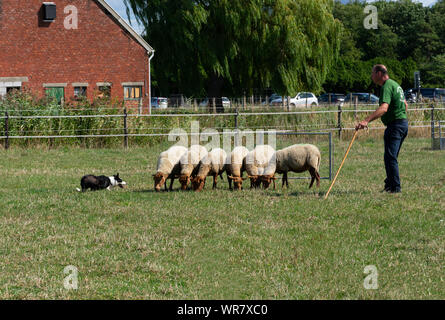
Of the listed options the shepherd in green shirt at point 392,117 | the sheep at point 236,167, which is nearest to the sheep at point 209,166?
the sheep at point 236,167

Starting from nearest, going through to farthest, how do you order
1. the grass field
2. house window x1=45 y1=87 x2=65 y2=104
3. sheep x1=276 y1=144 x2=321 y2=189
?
the grass field → sheep x1=276 y1=144 x2=321 y2=189 → house window x1=45 y1=87 x2=65 y2=104

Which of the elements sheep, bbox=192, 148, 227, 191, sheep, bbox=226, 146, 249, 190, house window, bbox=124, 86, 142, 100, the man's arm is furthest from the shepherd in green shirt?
house window, bbox=124, 86, 142, 100

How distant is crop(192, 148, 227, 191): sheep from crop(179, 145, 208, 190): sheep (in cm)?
17

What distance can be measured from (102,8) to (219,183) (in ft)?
74.9

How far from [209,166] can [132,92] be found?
2397 centimetres

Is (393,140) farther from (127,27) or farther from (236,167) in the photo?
(127,27)

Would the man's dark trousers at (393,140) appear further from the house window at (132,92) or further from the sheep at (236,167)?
the house window at (132,92)

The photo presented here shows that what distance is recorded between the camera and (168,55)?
3438 cm

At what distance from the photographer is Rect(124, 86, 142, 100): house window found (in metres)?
35.7

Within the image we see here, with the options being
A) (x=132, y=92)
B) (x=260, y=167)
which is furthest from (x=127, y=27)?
(x=260, y=167)

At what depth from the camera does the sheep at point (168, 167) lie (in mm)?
12727

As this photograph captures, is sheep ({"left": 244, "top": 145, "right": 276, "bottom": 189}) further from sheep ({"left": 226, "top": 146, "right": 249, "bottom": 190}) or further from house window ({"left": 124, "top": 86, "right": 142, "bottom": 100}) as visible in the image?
house window ({"left": 124, "top": 86, "right": 142, "bottom": 100})
